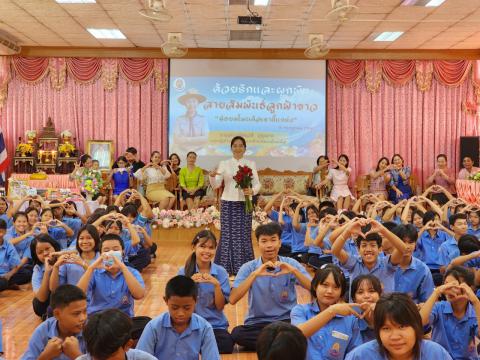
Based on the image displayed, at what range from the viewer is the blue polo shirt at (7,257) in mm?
5348

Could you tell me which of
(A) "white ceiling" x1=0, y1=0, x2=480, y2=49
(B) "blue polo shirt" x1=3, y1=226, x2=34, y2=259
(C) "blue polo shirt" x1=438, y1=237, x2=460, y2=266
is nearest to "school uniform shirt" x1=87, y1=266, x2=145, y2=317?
(B) "blue polo shirt" x1=3, y1=226, x2=34, y2=259

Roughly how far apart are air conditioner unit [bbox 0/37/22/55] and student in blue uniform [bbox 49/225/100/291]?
712cm

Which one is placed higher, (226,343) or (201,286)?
(201,286)

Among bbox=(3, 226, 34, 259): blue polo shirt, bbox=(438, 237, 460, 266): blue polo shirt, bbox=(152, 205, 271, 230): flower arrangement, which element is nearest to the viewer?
bbox=(438, 237, 460, 266): blue polo shirt

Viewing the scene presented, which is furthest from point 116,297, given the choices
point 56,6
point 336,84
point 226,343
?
point 336,84

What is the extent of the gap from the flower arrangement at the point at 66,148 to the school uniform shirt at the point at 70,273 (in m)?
7.36

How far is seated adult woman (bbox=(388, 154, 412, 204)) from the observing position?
10.3 m

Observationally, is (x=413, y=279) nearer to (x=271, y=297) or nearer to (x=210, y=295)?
(x=271, y=297)

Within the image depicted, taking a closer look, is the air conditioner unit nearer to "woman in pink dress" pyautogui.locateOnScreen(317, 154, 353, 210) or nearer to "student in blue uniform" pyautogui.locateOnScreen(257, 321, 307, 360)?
"woman in pink dress" pyautogui.locateOnScreen(317, 154, 353, 210)

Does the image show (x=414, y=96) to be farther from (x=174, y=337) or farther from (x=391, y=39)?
(x=174, y=337)

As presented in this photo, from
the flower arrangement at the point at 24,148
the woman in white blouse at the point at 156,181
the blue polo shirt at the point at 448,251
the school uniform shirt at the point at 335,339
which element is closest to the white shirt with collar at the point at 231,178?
the blue polo shirt at the point at 448,251

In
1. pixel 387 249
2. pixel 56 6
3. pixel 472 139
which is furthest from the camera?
pixel 472 139

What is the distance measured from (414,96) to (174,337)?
32.3 feet

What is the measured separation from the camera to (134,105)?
37.0ft
